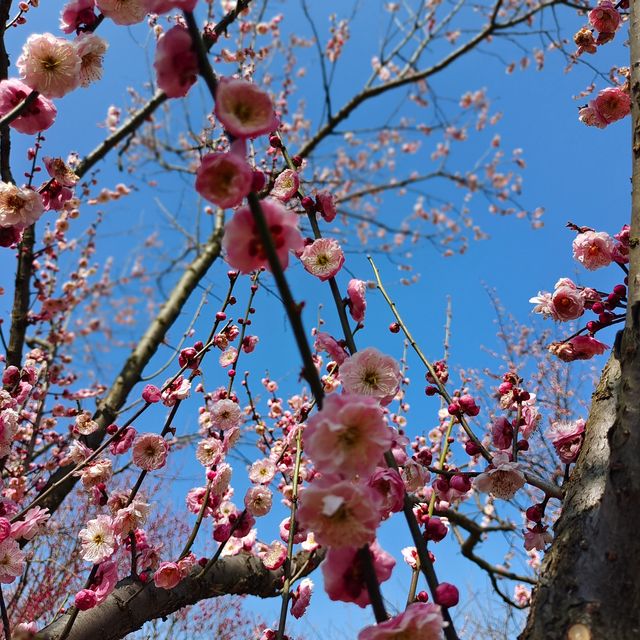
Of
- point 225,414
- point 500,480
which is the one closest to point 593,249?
point 500,480

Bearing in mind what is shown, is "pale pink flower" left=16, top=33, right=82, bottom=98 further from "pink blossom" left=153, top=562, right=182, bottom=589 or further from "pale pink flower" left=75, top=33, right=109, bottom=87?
"pink blossom" left=153, top=562, right=182, bottom=589

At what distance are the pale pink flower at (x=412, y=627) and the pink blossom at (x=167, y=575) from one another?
5.11ft

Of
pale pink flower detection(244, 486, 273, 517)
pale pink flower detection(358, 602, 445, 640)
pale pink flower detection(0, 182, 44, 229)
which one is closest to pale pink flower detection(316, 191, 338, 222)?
pale pink flower detection(0, 182, 44, 229)

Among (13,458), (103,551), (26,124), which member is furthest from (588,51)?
(13,458)

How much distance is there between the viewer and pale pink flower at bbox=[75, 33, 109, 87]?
63.2 inches

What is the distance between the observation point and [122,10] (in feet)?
4.96

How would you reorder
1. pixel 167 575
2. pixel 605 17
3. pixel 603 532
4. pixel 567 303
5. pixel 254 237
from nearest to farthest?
pixel 254 237
pixel 603 532
pixel 567 303
pixel 167 575
pixel 605 17

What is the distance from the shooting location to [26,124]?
1.67 metres

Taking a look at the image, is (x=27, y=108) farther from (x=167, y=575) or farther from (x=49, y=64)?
(x=167, y=575)

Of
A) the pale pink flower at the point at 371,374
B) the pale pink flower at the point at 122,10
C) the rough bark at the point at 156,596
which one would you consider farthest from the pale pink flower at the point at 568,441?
the pale pink flower at the point at 122,10

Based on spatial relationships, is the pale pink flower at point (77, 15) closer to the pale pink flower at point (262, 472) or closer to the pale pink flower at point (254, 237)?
the pale pink flower at point (254, 237)

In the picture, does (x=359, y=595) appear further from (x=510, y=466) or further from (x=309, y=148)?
(x=309, y=148)

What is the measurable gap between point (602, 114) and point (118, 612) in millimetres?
2995

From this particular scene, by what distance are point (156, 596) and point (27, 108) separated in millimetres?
2052
